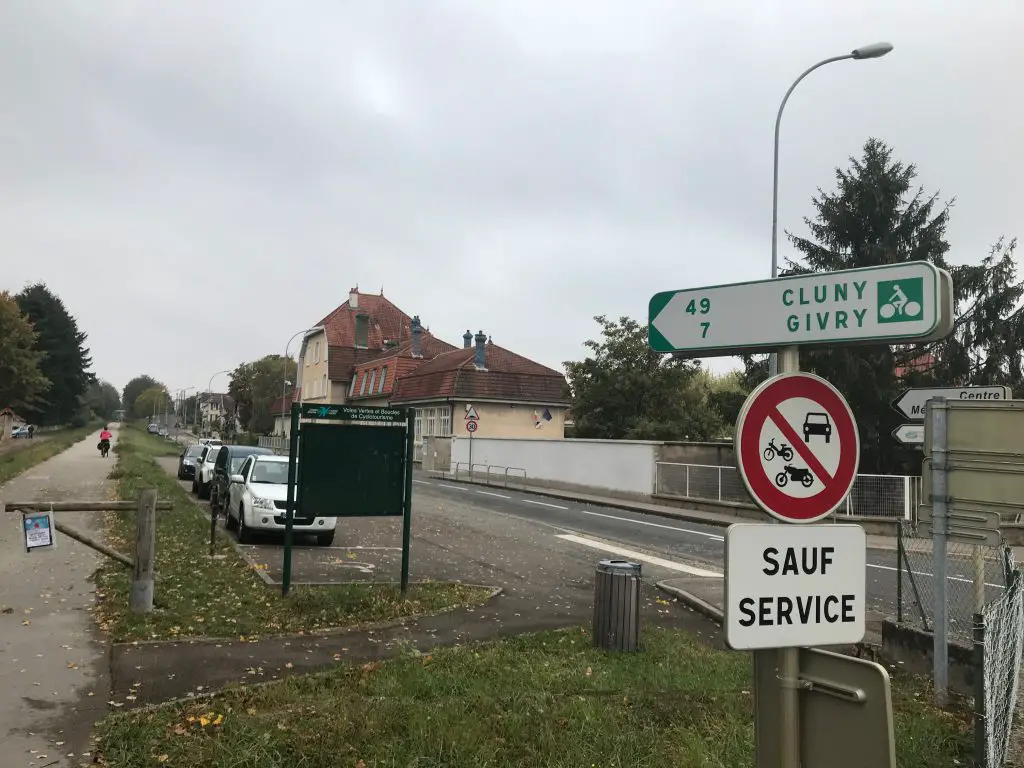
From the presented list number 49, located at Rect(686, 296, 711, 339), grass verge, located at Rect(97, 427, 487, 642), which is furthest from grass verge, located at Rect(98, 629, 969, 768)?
number 49, located at Rect(686, 296, 711, 339)

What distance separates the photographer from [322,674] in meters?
6.05

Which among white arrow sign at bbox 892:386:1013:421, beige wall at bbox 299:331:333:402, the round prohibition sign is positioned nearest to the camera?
the round prohibition sign

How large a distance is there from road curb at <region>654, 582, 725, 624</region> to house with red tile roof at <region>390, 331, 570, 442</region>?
36.2 meters

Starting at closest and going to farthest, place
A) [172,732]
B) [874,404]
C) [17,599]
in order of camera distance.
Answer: [172,732] < [17,599] < [874,404]

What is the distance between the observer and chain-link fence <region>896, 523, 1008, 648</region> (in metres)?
6.60

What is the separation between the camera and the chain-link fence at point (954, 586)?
260 inches

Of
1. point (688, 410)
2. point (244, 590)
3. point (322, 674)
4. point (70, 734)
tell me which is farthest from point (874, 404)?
point (70, 734)

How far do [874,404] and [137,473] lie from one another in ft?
79.9

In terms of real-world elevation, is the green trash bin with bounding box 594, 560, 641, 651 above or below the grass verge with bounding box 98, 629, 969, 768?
above

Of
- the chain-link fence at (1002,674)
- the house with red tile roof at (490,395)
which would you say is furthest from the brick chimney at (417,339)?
the chain-link fence at (1002,674)

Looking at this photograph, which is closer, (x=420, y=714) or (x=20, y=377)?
(x=420, y=714)

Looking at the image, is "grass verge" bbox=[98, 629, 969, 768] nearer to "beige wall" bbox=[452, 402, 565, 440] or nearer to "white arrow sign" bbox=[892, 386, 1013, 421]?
"white arrow sign" bbox=[892, 386, 1013, 421]

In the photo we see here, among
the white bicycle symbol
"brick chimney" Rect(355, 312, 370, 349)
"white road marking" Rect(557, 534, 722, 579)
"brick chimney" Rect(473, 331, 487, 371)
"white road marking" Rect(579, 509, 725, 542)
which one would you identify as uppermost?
"brick chimney" Rect(355, 312, 370, 349)

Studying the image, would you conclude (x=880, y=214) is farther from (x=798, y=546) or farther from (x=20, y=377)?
(x=20, y=377)
